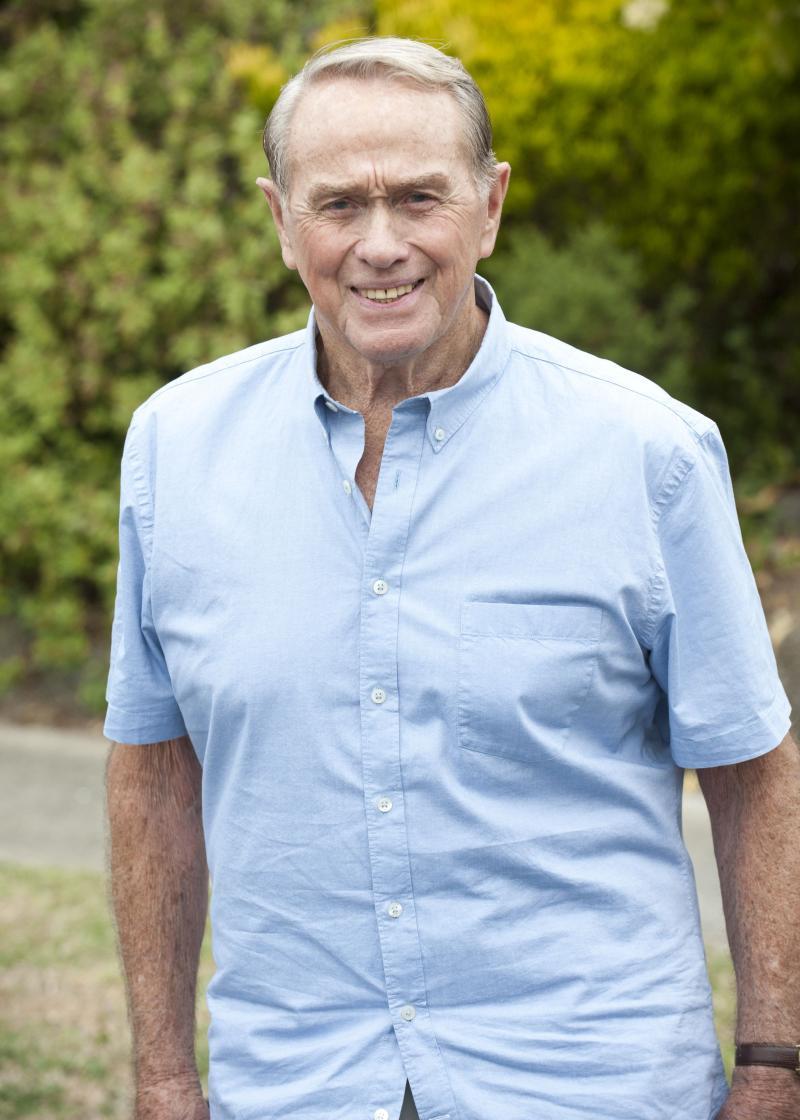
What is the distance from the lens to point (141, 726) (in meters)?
2.24

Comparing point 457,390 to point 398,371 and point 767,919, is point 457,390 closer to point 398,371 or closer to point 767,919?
point 398,371

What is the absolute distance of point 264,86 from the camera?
6848 millimetres

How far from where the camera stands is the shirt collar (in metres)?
2.05

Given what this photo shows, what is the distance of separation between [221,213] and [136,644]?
516cm

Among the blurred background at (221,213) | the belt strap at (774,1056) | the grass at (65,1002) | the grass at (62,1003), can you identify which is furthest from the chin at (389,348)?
the blurred background at (221,213)

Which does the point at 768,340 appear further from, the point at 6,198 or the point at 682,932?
the point at 682,932

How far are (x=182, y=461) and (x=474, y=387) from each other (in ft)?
1.39

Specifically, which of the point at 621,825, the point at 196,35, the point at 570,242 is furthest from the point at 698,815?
the point at 196,35

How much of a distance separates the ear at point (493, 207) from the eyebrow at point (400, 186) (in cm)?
13

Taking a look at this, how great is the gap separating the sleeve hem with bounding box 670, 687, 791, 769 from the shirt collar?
0.51m

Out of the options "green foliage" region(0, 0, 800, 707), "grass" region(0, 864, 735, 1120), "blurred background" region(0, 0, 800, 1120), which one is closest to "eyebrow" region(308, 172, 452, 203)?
"grass" region(0, 864, 735, 1120)

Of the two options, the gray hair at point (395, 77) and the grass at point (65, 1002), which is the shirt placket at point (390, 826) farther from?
the grass at point (65, 1002)

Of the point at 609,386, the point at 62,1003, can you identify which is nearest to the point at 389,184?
the point at 609,386

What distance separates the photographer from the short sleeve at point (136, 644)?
7.17ft
